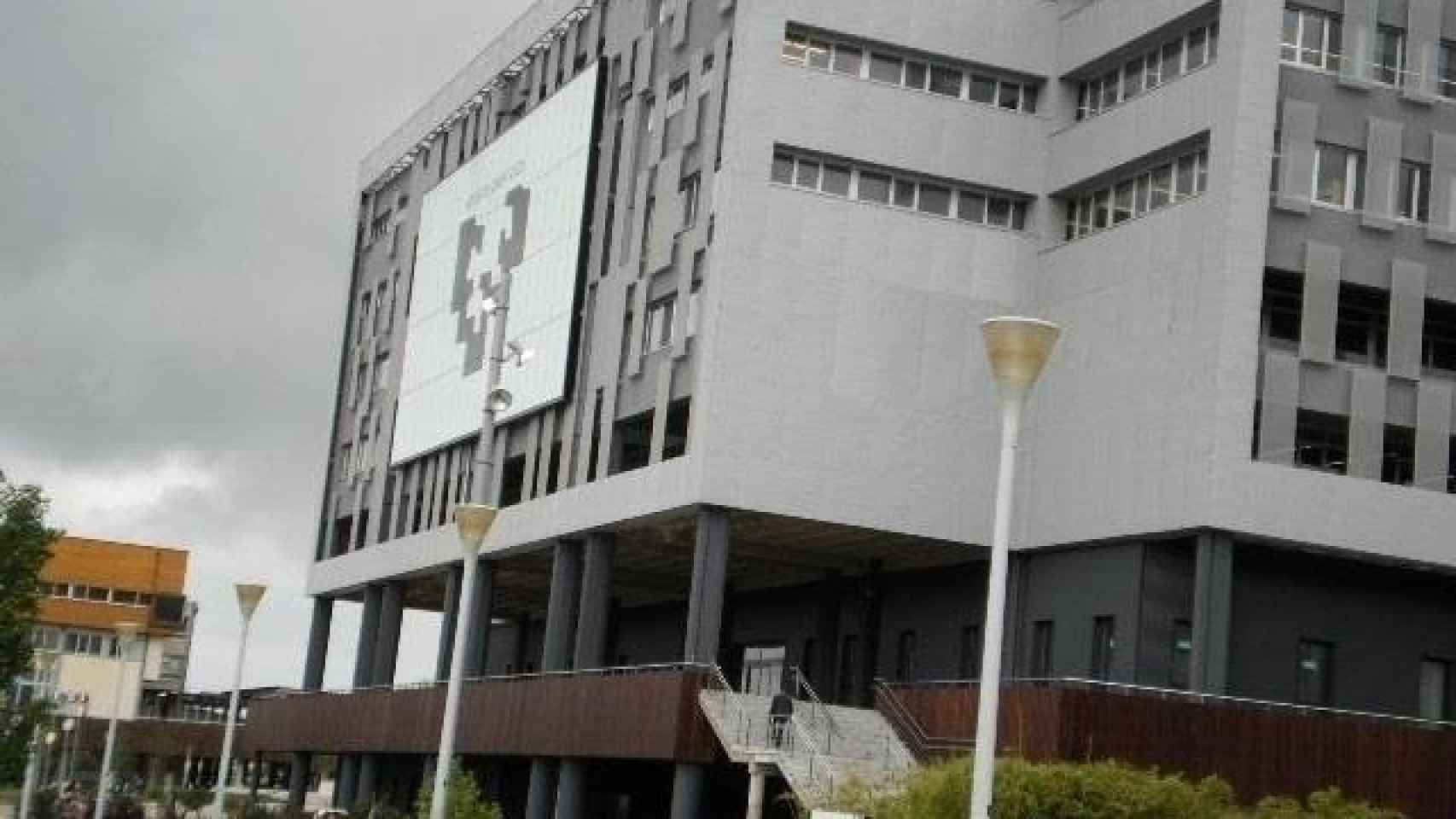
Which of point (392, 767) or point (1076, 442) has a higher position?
point (1076, 442)

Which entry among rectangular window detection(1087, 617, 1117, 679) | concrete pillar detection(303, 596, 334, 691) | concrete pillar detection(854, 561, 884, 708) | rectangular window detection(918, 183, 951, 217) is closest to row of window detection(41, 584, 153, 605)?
concrete pillar detection(303, 596, 334, 691)

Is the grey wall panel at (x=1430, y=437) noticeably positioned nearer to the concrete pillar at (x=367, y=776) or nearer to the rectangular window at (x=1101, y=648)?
the rectangular window at (x=1101, y=648)

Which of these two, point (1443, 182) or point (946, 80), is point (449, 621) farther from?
point (1443, 182)

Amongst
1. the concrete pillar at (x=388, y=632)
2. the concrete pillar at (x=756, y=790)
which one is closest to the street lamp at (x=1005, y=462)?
the concrete pillar at (x=756, y=790)

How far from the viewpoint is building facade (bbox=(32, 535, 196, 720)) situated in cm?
13250

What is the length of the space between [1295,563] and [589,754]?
63.2 feet

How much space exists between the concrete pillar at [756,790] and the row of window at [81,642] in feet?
301

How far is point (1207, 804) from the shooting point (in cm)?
3609

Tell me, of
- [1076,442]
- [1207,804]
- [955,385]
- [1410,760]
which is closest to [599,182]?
[955,385]

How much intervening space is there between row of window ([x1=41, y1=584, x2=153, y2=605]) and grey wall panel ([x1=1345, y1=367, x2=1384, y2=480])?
326ft

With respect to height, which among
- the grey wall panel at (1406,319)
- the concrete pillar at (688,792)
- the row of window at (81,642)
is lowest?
the concrete pillar at (688,792)

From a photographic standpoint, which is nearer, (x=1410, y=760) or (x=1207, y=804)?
(x=1207, y=804)

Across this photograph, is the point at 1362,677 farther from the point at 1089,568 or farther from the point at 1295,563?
the point at 1089,568

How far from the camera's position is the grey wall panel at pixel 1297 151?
5056cm
